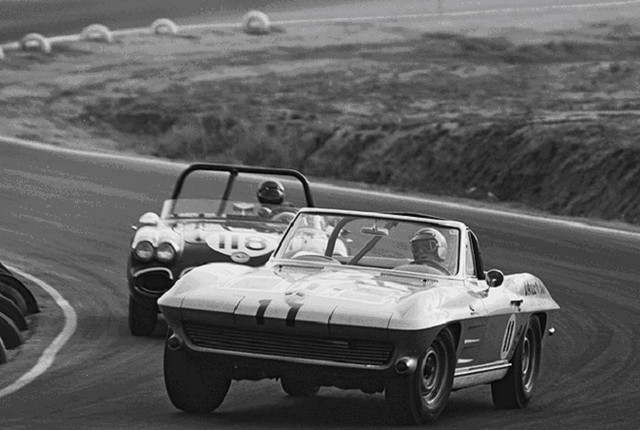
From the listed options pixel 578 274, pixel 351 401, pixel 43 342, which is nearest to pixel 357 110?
pixel 578 274

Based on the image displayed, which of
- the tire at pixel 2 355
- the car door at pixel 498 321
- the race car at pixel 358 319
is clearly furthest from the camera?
the tire at pixel 2 355

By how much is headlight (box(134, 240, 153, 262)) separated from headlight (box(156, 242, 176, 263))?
65 millimetres

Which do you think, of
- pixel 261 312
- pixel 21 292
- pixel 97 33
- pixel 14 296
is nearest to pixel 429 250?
pixel 261 312

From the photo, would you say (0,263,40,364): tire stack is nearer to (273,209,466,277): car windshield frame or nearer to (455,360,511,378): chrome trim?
(273,209,466,277): car windshield frame

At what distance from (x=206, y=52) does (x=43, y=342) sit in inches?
1539

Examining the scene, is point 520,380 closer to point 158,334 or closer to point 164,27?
point 158,334

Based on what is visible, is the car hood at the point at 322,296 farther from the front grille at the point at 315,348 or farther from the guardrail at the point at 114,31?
the guardrail at the point at 114,31

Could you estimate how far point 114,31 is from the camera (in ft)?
177

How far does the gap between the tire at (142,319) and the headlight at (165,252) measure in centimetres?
39

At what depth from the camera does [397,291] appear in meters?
8.66

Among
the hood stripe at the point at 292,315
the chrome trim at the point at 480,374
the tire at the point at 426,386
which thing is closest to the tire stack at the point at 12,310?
the hood stripe at the point at 292,315

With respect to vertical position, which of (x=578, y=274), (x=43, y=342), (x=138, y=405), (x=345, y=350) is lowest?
(x=578, y=274)

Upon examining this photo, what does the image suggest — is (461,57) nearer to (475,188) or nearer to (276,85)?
(276,85)

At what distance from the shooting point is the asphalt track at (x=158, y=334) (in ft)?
29.0
